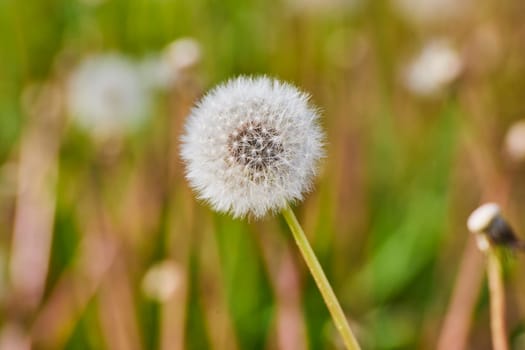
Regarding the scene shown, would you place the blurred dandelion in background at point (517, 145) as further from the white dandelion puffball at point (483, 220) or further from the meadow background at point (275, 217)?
the white dandelion puffball at point (483, 220)

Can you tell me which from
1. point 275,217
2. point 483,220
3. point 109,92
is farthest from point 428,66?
point 483,220

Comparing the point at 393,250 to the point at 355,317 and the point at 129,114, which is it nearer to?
the point at 355,317

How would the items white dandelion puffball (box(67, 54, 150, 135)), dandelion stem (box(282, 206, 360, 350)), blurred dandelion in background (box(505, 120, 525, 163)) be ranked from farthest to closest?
white dandelion puffball (box(67, 54, 150, 135)) < blurred dandelion in background (box(505, 120, 525, 163)) < dandelion stem (box(282, 206, 360, 350))

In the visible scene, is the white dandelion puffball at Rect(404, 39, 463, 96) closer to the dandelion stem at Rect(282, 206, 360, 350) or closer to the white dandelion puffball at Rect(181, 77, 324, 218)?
the white dandelion puffball at Rect(181, 77, 324, 218)

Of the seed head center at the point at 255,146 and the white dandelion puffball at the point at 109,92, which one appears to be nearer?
the seed head center at the point at 255,146

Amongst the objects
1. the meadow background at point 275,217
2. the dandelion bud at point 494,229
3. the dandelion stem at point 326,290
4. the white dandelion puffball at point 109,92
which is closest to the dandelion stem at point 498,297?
the dandelion bud at point 494,229

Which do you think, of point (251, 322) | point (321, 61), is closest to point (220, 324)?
point (251, 322)

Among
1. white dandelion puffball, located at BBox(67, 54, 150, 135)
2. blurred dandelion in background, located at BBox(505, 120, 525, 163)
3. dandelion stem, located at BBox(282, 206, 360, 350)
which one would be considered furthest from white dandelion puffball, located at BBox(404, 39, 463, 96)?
dandelion stem, located at BBox(282, 206, 360, 350)

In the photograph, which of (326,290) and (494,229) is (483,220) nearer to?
(494,229)
